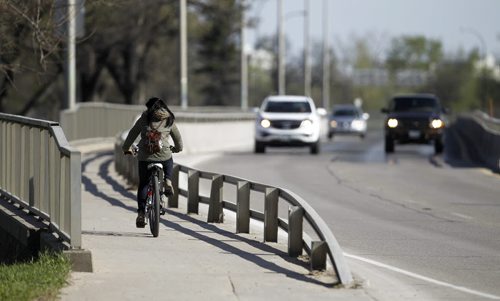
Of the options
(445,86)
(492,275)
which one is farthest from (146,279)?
Result: (445,86)

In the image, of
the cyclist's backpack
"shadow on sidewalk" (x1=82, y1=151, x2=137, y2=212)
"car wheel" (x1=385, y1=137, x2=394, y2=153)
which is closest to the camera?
the cyclist's backpack

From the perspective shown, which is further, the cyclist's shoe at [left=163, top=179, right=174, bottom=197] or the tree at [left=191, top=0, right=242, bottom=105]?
the tree at [left=191, top=0, right=242, bottom=105]

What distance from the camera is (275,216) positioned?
49.1 feet

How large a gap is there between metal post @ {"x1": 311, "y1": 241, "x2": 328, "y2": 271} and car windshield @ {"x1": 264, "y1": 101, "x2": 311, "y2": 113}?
31.5 m

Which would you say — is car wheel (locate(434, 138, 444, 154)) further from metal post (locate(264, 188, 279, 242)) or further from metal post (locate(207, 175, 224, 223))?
metal post (locate(264, 188, 279, 242))

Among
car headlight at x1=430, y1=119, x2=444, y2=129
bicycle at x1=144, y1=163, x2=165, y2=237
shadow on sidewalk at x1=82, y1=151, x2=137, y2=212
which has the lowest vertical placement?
shadow on sidewalk at x1=82, y1=151, x2=137, y2=212

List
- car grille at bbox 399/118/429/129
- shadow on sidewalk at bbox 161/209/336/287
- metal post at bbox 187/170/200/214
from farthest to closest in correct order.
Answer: car grille at bbox 399/118/429/129 → metal post at bbox 187/170/200/214 → shadow on sidewalk at bbox 161/209/336/287

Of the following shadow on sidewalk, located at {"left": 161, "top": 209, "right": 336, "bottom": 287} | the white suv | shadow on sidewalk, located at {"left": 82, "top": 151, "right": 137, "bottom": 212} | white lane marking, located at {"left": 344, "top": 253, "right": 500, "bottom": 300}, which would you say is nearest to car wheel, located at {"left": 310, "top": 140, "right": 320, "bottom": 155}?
the white suv

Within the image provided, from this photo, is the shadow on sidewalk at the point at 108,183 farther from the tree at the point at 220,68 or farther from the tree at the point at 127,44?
the tree at the point at 220,68

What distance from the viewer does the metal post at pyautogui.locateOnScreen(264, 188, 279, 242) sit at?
14883 mm

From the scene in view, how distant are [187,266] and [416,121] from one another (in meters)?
31.4

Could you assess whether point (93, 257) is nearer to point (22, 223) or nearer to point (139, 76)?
point (22, 223)

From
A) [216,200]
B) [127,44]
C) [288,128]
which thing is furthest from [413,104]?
[216,200]

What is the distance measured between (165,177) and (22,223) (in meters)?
1.79
